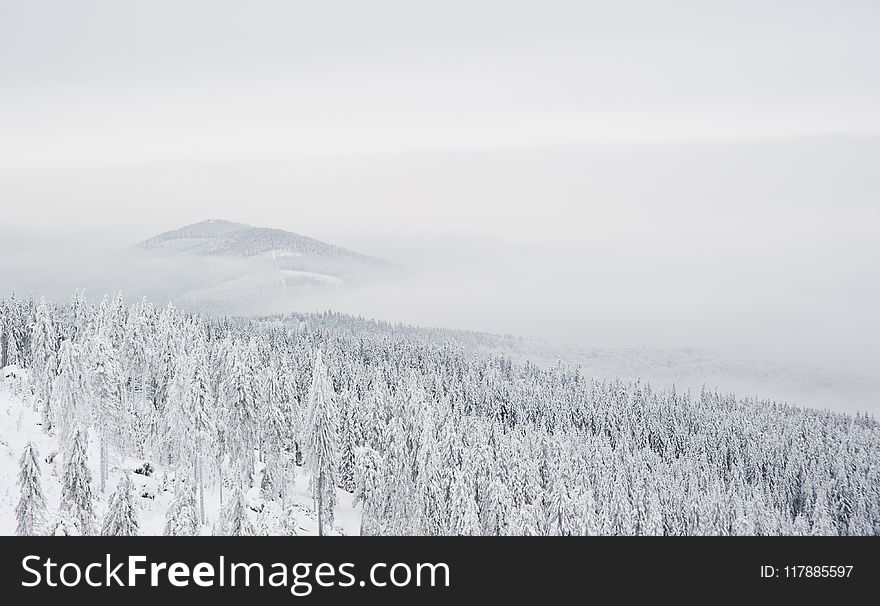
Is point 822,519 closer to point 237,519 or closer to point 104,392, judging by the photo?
point 237,519

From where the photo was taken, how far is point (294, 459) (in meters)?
76.6

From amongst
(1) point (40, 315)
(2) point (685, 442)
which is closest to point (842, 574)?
(1) point (40, 315)

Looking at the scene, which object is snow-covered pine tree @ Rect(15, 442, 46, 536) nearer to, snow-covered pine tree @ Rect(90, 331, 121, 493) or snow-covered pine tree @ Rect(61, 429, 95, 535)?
snow-covered pine tree @ Rect(61, 429, 95, 535)

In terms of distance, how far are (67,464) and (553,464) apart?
4640 centimetres

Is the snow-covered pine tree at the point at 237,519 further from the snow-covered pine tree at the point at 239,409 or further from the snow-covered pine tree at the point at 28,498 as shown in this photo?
the snow-covered pine tree at the point at 239,409

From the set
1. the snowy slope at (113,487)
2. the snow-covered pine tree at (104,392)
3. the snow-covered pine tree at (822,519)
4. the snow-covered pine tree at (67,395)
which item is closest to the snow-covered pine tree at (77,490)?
the snowy slope at (113,487)

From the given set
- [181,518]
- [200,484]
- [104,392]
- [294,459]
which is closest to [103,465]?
[104,392]

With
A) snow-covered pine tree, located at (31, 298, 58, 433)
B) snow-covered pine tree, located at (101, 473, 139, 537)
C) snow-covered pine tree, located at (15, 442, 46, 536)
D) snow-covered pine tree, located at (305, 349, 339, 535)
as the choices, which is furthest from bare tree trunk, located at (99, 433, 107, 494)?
snow-covered pine tree, located at (101, 473, 139, 537)

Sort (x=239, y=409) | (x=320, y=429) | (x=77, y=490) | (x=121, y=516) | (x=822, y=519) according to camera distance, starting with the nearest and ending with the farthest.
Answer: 1. (x=121, y=516)
2. (x=77, y=490)
3. (x=320, y=429)
4. (x=239, y=409)
5. (x=822, y=519)

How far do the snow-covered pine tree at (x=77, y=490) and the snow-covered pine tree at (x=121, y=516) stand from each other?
349 centimetres

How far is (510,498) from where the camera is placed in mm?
59531

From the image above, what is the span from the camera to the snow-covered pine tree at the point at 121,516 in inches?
1607

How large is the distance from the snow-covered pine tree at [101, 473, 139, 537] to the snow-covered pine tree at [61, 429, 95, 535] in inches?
137

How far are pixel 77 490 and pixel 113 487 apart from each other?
17.3 metres
